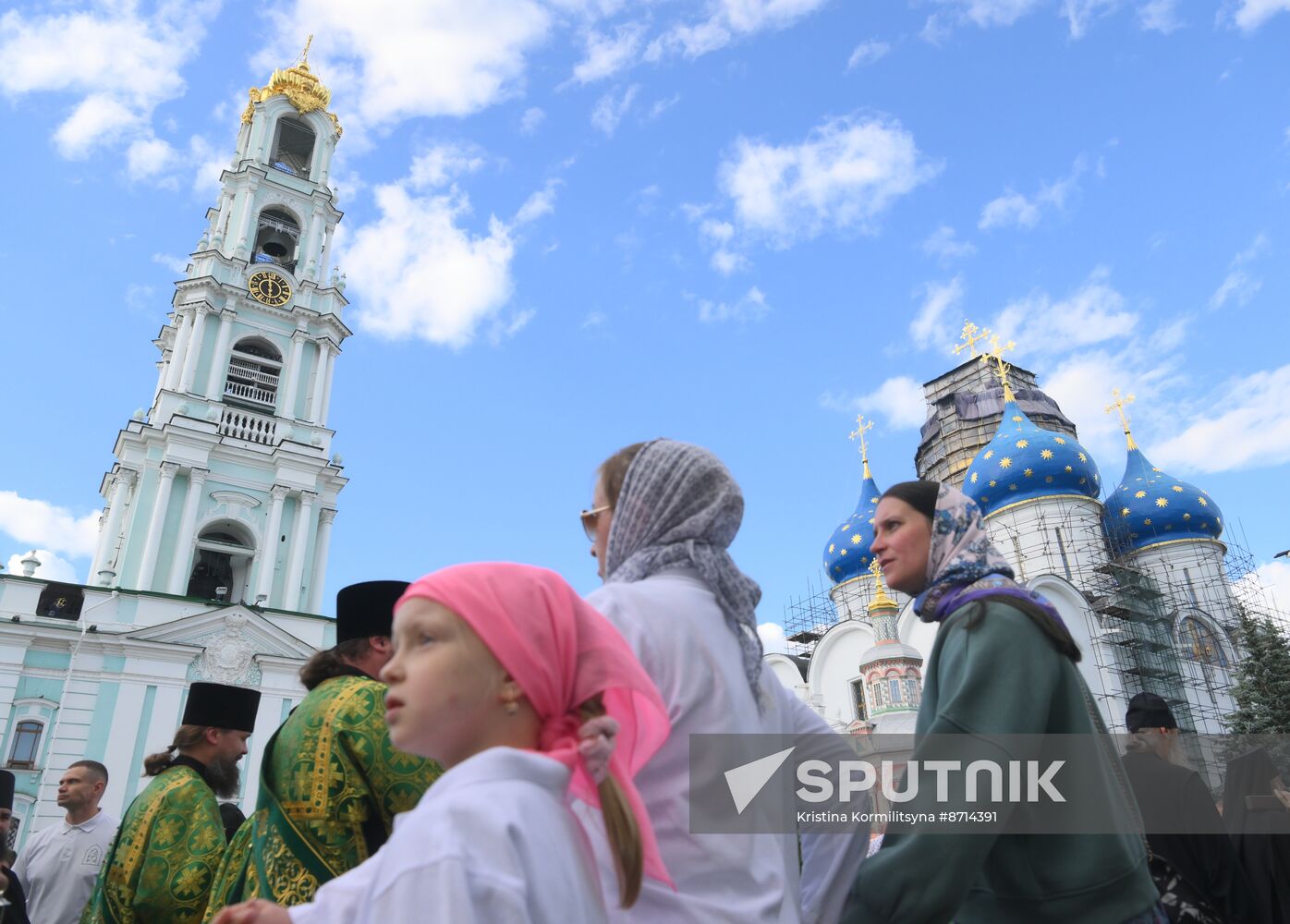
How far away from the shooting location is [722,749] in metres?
2.07

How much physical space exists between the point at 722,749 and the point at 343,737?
1.20m

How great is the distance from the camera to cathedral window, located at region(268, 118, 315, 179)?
28.8m

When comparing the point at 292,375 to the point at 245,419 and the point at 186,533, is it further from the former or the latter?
the point at 186,533

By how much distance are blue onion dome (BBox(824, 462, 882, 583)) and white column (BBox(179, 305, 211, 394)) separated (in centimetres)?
2286

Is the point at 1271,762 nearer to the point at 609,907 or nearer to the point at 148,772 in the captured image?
the point at 609,907

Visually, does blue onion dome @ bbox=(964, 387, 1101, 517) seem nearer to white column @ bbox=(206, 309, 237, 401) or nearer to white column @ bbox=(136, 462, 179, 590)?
white column @ bbox=(206, 309, 237, 401)

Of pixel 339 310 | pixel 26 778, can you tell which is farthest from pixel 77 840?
pixel 339 310

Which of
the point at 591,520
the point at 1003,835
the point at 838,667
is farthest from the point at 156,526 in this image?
the point at 1003,835

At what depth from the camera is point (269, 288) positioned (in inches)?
992

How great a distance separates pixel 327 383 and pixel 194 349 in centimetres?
338

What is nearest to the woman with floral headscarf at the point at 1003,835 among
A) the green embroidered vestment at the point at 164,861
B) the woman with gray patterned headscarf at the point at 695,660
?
the woman with gray patterned headscarf at the point at 695,660

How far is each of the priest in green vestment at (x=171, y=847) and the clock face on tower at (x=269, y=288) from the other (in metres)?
23.4

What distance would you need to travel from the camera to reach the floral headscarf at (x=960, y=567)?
8.54ft

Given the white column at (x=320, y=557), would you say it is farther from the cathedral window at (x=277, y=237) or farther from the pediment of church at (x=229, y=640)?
the cathedral window at (x=277, y=237)
